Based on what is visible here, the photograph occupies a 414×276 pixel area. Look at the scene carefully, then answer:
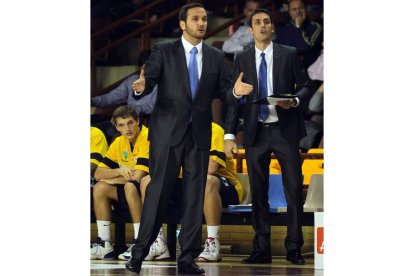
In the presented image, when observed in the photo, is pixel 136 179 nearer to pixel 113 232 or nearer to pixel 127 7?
pixel 113 232

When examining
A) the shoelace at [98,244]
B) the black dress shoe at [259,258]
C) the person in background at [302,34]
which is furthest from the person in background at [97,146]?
the person in background at [302,34]

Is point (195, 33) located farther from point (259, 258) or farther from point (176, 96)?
point (259, 258)

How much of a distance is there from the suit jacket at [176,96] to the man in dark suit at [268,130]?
0.70 metres

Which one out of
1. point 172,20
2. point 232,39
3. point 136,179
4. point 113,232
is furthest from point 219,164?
point 172,20

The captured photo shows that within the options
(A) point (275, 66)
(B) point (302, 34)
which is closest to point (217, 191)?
(A) point (275, 66)

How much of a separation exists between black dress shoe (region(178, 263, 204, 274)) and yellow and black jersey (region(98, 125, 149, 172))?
1555mm

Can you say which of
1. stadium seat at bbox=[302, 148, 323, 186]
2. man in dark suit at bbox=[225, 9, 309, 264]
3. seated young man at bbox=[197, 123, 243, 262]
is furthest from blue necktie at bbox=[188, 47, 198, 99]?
stadium seat at bbox=[302, 148, 323, 186]

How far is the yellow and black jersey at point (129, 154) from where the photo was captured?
813 centimetres

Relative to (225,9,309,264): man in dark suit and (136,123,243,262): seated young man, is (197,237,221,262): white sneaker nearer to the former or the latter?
(136,123,243,262): seated young man

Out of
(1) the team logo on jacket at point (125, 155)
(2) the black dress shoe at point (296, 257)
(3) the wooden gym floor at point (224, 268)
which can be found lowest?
(3) the wooden gym floor at point (224, 268)

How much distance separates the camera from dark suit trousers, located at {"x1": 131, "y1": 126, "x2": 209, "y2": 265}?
6.66 m

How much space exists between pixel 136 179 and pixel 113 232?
3.47 feet

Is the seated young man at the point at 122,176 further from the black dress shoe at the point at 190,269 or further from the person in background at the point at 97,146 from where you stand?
the black dress shoe at the point at 190,269
